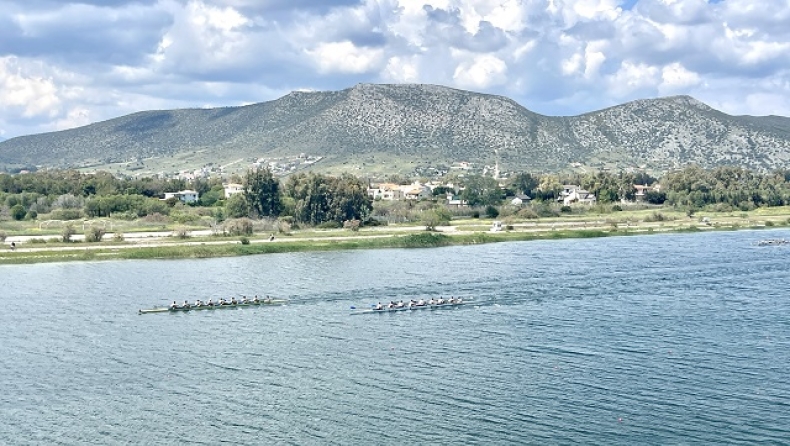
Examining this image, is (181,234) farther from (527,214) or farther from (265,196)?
(527,214)

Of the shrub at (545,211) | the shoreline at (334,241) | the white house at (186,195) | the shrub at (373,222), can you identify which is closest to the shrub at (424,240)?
the shoreline at (334,241)

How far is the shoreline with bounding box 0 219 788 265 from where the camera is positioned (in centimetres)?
10756

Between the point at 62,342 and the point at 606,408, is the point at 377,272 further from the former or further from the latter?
the point at 606,408

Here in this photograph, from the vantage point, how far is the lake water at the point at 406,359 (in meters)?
41.0

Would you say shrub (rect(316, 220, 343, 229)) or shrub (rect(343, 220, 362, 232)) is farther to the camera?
shrub (rect(316, 220, 343, 229))

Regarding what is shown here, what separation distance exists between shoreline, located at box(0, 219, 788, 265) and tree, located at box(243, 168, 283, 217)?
59.5ft

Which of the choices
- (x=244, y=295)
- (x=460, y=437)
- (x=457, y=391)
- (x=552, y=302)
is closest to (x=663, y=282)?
(x=552, y=302)

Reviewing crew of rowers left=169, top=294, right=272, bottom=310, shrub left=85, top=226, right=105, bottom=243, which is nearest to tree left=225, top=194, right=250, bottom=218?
shrub left=85, top=226, right=105, bottom=243

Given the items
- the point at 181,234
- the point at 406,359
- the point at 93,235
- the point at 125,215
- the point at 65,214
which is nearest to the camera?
the point at 406,359

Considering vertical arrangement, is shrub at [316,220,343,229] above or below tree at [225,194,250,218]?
below

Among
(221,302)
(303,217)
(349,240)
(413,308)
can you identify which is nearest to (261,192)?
(303,217)

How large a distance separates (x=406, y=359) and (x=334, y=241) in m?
68.5

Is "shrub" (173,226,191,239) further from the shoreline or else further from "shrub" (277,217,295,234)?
"shrub" (277,217,295,234)

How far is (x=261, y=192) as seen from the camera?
14938 cm
